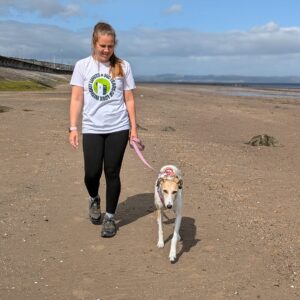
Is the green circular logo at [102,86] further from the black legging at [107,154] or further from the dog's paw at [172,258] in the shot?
the dog's paw at [172,258]

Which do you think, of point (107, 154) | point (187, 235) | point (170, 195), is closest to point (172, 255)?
point (170, 195)

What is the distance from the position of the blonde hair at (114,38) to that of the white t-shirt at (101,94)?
5cm

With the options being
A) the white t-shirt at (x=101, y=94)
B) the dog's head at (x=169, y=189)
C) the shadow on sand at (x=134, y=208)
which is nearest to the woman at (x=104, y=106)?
the white t-shirt at (x=101, y=94)

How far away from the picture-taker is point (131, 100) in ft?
21.5

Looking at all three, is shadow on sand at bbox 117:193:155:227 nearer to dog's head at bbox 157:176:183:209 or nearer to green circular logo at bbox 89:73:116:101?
dog's head at bbox 157:176:183:209

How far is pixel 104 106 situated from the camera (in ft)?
20.9

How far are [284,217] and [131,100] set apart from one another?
9.29ft

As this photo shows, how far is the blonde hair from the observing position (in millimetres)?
6152

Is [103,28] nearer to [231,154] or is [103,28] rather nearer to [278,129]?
[231,154]

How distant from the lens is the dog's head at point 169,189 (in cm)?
587

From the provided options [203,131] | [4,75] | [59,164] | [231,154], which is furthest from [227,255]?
[4,75]

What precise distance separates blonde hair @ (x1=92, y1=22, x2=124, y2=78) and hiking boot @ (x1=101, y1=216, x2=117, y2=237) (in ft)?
5.98

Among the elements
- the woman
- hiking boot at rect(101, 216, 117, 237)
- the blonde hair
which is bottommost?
hiking boot at rect(101, 216, 117, 237)

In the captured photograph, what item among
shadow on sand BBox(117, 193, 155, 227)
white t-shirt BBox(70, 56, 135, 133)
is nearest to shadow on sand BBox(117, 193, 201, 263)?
shadow on sand BBox(117, 193, 155, 227)
